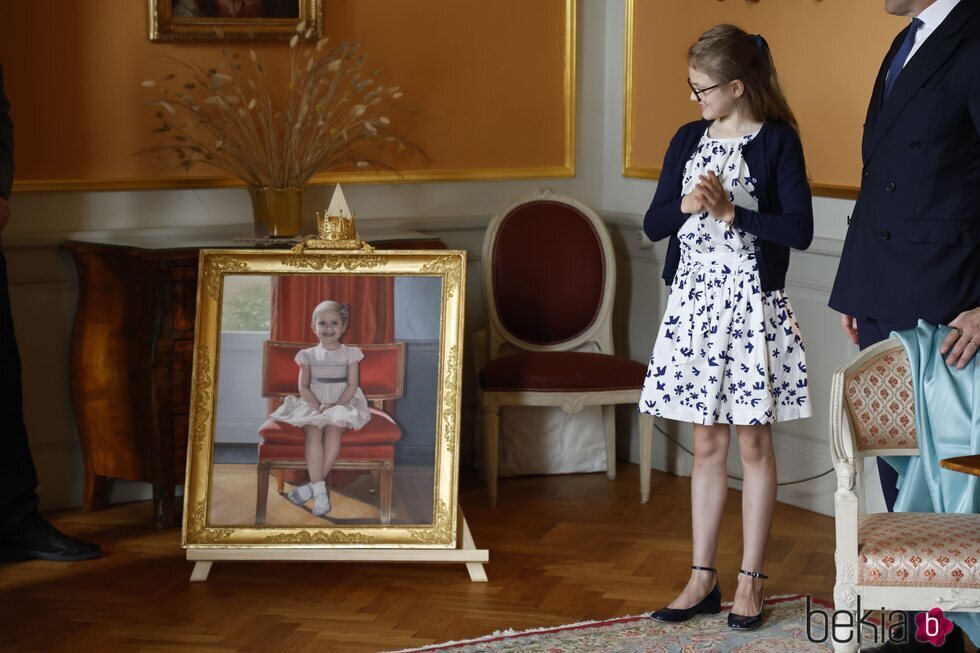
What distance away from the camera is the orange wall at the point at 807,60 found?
14.6ft

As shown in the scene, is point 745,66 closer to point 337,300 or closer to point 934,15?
point 934,15

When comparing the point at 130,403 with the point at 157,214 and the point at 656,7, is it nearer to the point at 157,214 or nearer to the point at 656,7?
the point at 157,214

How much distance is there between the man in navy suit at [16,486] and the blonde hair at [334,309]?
101cm

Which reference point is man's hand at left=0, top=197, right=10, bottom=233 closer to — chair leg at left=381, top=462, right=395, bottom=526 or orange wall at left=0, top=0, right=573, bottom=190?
orange wall at left=0, top=0, right=573, bottom=190

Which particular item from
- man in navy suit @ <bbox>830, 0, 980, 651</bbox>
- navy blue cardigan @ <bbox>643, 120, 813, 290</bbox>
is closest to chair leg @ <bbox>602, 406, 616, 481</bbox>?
navy blue cardigan @ <bbox>643, 120, 813, 290</bbox>

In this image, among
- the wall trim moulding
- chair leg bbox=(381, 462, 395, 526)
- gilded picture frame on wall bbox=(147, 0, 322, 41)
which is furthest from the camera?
the wall trim moulding

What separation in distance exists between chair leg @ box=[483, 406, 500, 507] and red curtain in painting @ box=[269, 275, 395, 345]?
93 cm

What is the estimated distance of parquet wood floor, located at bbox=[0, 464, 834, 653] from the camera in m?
3.62

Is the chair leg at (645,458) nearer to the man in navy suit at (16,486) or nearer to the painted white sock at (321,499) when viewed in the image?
the painted white sock at (321,499)

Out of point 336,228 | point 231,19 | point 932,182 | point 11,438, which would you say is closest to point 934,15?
point 932,182

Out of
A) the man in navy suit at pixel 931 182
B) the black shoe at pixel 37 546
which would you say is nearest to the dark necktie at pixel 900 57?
the man in navy suit at pixel 931 182

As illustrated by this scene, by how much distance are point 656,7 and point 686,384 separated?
2.32 metres

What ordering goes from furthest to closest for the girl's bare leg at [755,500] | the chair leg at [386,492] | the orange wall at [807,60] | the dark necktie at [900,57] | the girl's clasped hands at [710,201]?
the orange wall at [807,60]
the chair leg at [386,492]
the girl's bare leg at [755,500]
the girl's clasped hands at [710,201]
the dark necktie at [900,57]

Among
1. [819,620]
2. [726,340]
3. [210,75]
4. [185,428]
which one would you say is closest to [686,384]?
[726,340]
